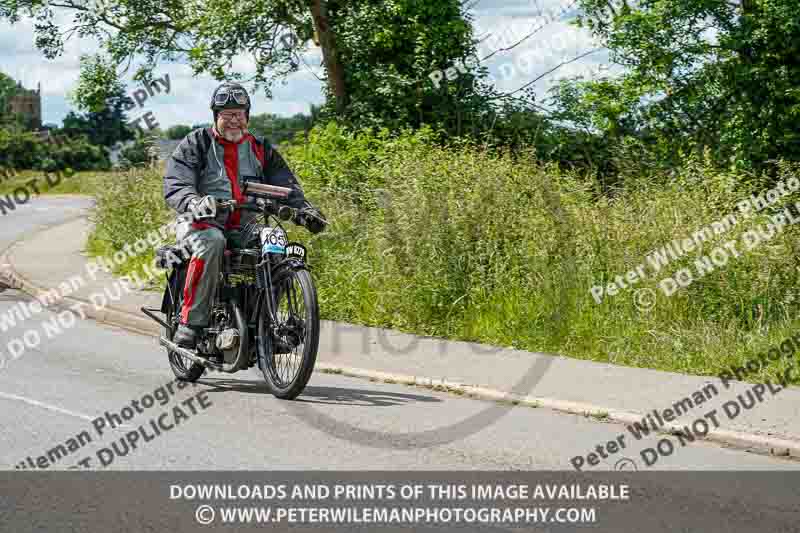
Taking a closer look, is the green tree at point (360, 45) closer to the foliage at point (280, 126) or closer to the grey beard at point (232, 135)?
the foliage at point (280, 126)

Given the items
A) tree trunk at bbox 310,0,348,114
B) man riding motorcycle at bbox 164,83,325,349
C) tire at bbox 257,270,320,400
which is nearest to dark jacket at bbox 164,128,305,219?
man riding motorcycle at bbox 164,83,325,349

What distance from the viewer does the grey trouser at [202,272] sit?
8438 millimetres

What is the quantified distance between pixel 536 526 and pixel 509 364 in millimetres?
4648

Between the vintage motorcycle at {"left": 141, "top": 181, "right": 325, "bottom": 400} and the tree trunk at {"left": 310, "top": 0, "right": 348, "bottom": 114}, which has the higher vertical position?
the tree trunk at {"left": 310, "top": 0, "right": 348, "bottom": 114}

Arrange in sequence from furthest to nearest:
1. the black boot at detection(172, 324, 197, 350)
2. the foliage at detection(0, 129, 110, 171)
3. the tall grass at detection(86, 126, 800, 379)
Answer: the foliage at detection(0, 129, 110, 171) → the tall grass at detection(86, 126, 800, 379) → the black boot at detection(172, 324, 197, 350)

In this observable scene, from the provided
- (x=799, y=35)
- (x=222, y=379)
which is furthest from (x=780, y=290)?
(x=799, y=35)

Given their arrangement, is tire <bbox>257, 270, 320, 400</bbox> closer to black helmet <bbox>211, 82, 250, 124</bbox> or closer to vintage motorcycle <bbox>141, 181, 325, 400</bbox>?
vintage motorcycle <bbox>141, 181, 325, 400</bbox>

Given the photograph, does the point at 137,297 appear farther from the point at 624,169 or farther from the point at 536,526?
the point at 536,526

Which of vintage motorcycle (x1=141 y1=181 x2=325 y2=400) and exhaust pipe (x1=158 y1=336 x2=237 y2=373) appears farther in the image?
exhaust pipe (x1=158 y1=336 x2=237 y2=373)

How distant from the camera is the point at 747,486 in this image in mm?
6348

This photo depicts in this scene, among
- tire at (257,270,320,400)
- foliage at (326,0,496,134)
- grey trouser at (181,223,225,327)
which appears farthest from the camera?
foliage at (326,0,496,134)

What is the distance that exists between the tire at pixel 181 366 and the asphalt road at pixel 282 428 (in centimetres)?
12

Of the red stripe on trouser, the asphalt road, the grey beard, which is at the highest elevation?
the grey beard

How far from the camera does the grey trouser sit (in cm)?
844
